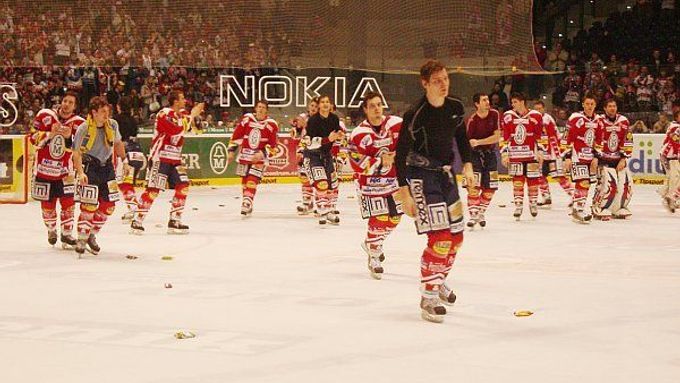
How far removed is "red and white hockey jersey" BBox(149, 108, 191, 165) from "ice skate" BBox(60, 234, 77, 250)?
7.42 ft

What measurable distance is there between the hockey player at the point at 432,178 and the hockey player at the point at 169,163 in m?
7.58

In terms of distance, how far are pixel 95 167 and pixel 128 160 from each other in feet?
16.1

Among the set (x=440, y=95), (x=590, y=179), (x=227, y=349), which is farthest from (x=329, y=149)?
(x=227, y=349)

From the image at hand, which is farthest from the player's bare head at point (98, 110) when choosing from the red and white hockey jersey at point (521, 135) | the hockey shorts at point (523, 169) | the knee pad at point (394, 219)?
the hockey shorts at point (523, 169)

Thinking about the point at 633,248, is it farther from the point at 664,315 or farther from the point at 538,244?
the point at 664,315

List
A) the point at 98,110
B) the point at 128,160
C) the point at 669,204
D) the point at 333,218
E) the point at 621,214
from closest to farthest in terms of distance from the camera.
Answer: the point at 98,110 → the point at 333,218 → the point at 128,160 → the point at 621,214 → the point at 669,204

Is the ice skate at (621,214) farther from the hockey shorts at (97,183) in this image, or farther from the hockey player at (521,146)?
the hockey shorts at (97,183)

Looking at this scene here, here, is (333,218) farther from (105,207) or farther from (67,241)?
(105,207)

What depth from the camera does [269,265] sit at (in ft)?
45.5

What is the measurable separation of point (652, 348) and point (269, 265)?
5941mm

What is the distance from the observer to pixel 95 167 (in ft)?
46.9

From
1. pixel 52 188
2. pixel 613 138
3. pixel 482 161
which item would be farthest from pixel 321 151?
pixel 52 188

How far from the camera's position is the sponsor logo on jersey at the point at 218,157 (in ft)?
88.8

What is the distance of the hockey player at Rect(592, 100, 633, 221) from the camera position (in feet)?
62.2
